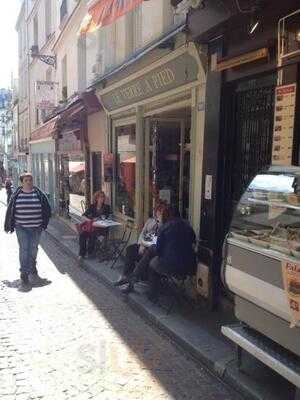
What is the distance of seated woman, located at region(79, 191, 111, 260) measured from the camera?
979cm

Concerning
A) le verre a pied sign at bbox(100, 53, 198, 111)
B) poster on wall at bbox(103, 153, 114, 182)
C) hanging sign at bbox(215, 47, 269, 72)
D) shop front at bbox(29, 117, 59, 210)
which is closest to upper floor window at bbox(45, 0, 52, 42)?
shop front at bbox(29, 117, 59, 210)

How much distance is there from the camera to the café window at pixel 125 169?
1000cm

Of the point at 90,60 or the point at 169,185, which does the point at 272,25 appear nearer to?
the point at 169,185

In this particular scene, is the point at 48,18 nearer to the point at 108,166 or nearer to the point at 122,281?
the point at 108,166

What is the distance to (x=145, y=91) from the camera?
8828 millimetres

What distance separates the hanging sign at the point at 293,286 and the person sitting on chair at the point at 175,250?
9.14 ft

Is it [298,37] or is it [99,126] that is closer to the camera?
[298,37]

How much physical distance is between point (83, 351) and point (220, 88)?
3219mm

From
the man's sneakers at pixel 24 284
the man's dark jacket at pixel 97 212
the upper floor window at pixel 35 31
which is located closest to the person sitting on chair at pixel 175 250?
the man's sneakers at pixel 24 284

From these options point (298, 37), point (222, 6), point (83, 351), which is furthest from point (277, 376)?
point (222, 6)

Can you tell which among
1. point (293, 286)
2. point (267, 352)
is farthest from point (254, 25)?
point (267, 352)

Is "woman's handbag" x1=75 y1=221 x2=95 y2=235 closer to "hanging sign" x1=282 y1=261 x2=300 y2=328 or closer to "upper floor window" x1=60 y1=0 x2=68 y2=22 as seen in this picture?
"hanging sign" x1=282 y1=261 x2=300 y2=328

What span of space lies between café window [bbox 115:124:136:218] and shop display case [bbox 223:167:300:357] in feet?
19.3

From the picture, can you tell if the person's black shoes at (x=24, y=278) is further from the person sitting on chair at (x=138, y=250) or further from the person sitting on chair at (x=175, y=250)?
the person sitting on chair at (x=175, y=250)
